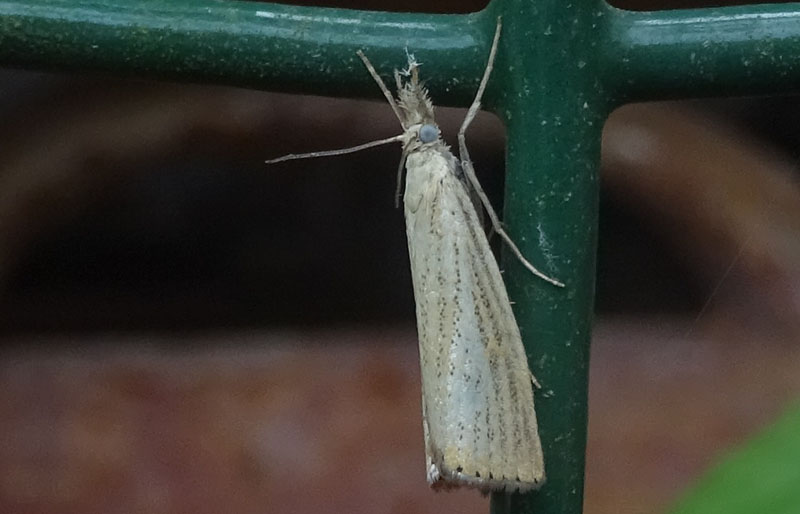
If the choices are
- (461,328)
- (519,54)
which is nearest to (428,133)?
(461,328)

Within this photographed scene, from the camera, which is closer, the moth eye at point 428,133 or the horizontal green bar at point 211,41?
the horizontal green bar at point 211,41

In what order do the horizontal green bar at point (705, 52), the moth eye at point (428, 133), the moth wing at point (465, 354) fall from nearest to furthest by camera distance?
the horizontal green bar at point (705, 52) → the moth wing at point (465, 354) → the moth eye at point (428, 133)

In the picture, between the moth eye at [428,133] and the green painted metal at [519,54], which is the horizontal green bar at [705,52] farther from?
the moth eye at [428,133]

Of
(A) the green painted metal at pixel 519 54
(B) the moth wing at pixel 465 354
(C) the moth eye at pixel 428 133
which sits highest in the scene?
(A) the green painted metal at pixel 519 54

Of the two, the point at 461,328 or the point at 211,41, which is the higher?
the point at 211,41

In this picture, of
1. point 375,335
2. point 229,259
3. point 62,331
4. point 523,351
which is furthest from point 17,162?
point 523,351

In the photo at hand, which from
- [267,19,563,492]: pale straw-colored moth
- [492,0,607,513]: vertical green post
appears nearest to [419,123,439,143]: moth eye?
[267,19,563,492]: pale straw-colored moth

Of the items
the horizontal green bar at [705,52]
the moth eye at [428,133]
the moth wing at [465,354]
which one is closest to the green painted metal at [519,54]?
the horizontal green bar at [705,52]

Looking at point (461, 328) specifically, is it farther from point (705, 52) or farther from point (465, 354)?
point (705, 52)
